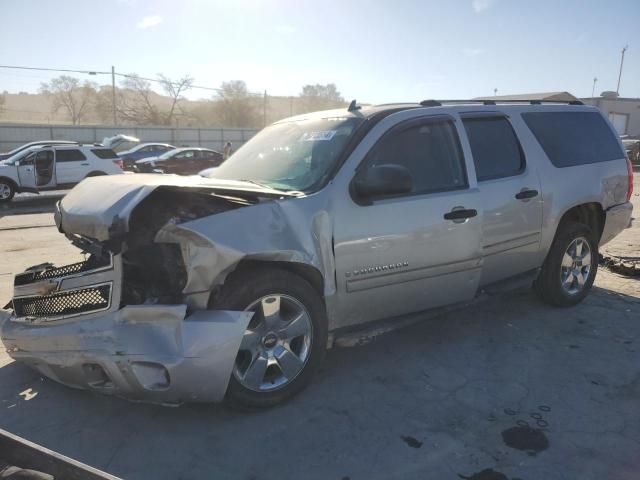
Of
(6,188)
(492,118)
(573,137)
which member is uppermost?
(492,118)

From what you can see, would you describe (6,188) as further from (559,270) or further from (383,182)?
(559,270)

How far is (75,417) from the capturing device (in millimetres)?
3039

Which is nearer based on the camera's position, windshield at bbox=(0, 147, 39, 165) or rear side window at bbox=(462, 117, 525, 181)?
rear side window at bbox=(462, 117, 525, 181)

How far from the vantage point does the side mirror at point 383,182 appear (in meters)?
3.22

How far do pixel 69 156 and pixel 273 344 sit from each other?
1481cm

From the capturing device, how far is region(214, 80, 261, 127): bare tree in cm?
7444

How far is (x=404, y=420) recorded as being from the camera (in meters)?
3.00

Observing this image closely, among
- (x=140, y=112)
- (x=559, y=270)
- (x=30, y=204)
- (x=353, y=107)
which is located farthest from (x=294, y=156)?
(x=140, y=112)

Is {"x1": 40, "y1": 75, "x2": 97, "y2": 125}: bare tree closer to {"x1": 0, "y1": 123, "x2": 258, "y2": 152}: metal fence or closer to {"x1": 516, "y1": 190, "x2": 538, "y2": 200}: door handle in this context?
{"x1": 0, "y1": 123, "x2": 258, "y2": 152}: metal fence

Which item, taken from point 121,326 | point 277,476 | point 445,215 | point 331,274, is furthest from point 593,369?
point 121,326

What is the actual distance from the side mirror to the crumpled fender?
0.34m

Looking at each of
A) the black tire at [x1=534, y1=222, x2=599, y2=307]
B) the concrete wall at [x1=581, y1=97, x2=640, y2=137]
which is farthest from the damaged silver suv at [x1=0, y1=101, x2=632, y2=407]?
the concrete wall at [x1=581, y1=97, x2=640, y2=137]

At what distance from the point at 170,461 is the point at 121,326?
750 mm

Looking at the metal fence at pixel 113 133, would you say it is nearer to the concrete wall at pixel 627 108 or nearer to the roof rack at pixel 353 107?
the roof rack at pixel 353 107
